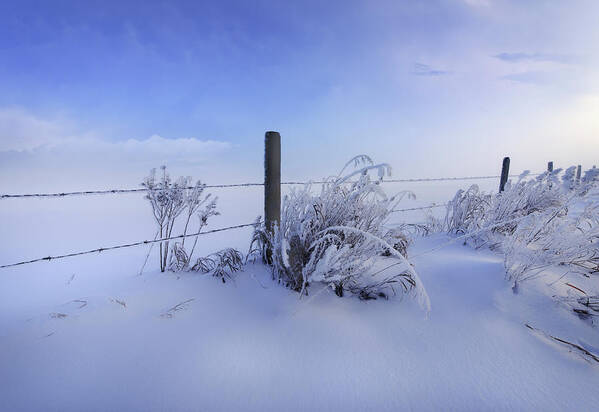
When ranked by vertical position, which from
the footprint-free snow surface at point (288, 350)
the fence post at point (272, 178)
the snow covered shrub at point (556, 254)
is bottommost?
the footprint-free snow surface at point (288, 350)

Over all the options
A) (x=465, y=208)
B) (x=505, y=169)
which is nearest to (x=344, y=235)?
(x=465, y=208)

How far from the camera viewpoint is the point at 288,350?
65.9 inches

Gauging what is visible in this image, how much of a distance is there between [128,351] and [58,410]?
360 mm

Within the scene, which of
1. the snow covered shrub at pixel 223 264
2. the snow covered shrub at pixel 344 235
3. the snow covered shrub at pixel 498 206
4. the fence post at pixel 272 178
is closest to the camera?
the snow covered shrub at pixel 344 235

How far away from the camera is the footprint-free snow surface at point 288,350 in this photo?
1389mm

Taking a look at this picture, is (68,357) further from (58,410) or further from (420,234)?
(420,234)

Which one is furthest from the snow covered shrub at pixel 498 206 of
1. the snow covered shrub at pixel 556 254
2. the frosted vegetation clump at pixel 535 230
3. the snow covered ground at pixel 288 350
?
the snow covered ground at pixel 288 350

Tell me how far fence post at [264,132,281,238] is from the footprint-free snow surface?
0.63 m

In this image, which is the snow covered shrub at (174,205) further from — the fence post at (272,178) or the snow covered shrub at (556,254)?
the snow covered shrub at (556,254)

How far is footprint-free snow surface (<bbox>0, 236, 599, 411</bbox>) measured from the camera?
4.56 ft

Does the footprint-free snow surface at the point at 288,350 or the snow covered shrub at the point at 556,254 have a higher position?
the snow covered shrub at the point at 556,254

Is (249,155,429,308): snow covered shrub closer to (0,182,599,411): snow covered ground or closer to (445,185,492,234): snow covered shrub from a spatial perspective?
(0,182,599,411): snow covered ground

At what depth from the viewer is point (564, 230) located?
2564 millimetres

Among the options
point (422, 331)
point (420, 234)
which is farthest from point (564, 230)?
point (420, 234)
